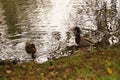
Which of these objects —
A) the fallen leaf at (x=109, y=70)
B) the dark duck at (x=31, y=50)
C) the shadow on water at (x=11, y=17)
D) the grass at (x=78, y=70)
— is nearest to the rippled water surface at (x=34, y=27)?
the shadow on water at (x=11, y=17)

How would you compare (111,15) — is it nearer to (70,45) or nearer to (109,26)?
(109,26)

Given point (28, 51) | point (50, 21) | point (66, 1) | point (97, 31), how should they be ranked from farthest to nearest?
1. point (66, 1)
2. point (50, 21)
3. point (97, 31)
4. point (28, 51)

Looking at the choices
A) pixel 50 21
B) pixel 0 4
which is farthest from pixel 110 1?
pixel 0 4

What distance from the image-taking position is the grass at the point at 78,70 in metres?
8.44

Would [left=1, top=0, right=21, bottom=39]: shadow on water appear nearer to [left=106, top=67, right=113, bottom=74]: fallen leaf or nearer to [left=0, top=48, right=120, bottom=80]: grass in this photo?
[left=0, top=48, right=120, bottom=80]: grass

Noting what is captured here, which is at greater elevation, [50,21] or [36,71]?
[36,71]

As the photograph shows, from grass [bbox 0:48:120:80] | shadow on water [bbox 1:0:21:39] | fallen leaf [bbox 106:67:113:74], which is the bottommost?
shadow on water [bbox 1:0:21:39]

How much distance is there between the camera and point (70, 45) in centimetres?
1574

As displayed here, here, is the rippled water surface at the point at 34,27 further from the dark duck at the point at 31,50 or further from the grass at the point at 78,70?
the grass at the point at 78,70

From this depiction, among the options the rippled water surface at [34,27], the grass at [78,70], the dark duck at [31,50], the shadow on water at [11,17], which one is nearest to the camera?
the grass at [78,70]

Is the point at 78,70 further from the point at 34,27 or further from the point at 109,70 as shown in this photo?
the point at 34,27

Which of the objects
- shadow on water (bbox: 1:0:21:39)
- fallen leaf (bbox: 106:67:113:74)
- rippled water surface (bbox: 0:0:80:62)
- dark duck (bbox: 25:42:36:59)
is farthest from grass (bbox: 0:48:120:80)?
shadow on water (bbox: 1:0:21:39)

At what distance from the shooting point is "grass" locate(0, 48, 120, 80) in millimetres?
8438

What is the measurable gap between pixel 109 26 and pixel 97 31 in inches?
25.9
